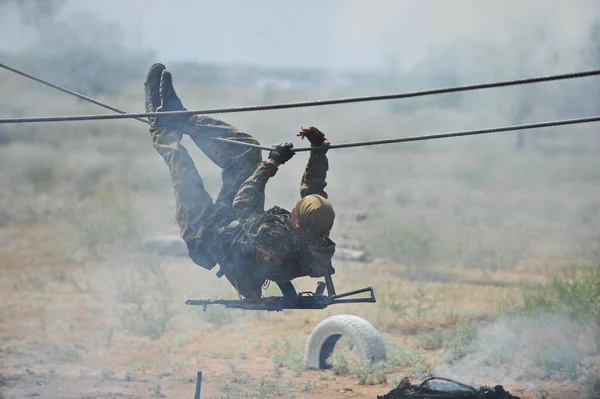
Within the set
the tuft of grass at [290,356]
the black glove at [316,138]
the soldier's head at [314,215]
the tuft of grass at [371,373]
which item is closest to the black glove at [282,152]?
the black glove at [316,138]

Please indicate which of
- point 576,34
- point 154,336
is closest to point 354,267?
point 154,336

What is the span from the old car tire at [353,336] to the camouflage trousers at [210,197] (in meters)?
3.75

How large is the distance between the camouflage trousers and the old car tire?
148 inches

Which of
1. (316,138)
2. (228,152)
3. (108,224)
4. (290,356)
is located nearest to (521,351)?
(290,356)

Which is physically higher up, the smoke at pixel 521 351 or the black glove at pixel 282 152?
the black glove at pixel 282 152

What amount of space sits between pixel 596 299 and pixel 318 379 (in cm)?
528

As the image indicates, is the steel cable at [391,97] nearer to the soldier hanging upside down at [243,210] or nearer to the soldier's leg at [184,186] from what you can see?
the soldier hanging upside down at [243,210]

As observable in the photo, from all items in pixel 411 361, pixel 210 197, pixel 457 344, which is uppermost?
pixel 210 197

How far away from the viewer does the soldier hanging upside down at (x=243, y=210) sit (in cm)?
852

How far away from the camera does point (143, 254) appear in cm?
2158

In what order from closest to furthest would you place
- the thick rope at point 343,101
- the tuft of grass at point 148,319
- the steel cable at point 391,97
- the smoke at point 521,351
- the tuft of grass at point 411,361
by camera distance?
→ the thick rope at point 343,101
the steel cable at point 391,97
the smoke at point 521,351
the tuft of grass at point 411,361
the tuft of grass at point 148,319

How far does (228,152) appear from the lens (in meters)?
9.32

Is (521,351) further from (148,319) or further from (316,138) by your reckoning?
(316,138)

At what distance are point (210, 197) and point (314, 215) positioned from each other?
4.07 ft
